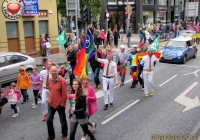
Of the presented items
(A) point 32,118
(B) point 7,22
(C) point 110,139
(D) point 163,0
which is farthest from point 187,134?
(D) point 163,0

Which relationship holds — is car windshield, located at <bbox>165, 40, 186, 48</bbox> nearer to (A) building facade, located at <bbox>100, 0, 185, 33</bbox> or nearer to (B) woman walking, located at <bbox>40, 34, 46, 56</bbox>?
(B) woman walking, located at <bbox>40, 34, 46, 56</bbox>

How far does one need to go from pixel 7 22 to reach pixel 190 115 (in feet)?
45.6

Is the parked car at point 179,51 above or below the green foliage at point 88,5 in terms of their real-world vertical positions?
below

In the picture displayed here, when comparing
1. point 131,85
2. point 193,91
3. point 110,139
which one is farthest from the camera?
point 131,85

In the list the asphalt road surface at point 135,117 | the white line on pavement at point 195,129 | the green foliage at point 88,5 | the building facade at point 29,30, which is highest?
the green foliage at point 88,5

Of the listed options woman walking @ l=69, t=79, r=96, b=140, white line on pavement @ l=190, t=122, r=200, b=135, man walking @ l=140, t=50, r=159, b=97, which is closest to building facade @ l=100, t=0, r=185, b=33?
man walking @ l=140, t=50, r=159, b=97

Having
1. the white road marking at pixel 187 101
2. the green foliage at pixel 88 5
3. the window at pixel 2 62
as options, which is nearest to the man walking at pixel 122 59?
the white road marking at pixel 187 101

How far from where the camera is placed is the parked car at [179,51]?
17.4 meters

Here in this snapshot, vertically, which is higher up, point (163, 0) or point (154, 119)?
point (163, 0)

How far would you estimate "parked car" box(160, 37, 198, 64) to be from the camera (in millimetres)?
17391

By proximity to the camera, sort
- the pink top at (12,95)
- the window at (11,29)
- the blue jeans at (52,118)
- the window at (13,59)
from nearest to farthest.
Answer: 1. the blue jeans at (52,118)
2. the pink top at (12,95)
3. the window at (13,59)
4. the window at (11,29)

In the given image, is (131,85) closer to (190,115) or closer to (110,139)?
(190,115)

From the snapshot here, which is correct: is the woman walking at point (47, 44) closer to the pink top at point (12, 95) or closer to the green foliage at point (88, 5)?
the pink top at point (12, 95)

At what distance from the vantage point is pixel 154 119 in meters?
7.84
